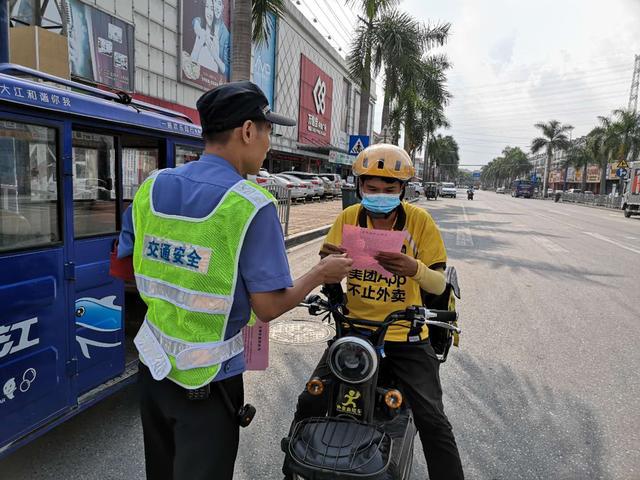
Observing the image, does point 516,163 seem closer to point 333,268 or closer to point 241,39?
point 241,39

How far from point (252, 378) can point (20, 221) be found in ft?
7.72

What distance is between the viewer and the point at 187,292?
1.48m

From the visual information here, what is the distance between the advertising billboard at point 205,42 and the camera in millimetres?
19688

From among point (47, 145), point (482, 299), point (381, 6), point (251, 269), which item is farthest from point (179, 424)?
point (381, 6)

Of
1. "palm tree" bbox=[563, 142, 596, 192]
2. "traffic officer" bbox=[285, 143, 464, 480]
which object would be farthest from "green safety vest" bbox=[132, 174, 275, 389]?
"palm tree" bbox=[563, 142, 596, 192]

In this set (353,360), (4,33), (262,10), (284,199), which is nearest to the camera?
(353,360)

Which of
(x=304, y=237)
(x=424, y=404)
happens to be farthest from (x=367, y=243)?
(x=304, y=237)

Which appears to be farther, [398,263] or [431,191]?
[431,191]

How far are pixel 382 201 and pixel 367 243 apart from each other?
540 mm

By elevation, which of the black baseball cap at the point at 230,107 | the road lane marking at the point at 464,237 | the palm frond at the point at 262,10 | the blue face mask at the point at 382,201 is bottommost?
the road lane marking at the point at 464,237

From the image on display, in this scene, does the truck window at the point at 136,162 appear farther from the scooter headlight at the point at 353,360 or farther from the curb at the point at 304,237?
the curb at the point at 304,237

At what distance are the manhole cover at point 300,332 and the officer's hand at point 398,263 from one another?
311 cm

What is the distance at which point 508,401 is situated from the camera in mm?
3869

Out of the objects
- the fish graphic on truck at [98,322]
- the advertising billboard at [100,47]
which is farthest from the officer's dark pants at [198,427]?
the advertising billboard at [100,47]
